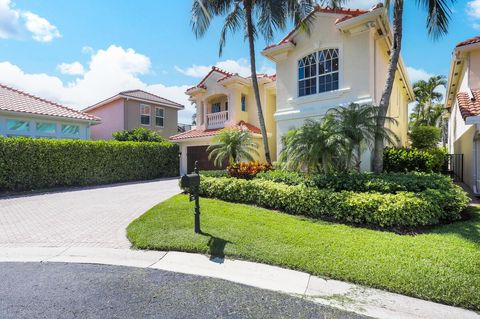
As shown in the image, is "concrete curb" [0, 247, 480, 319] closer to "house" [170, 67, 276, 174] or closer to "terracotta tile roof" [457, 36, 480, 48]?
"house" [170, 67, 276, 174]

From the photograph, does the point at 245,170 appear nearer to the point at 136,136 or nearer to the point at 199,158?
the point at 199,158

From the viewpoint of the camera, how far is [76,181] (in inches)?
603

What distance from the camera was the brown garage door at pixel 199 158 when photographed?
19547 millimetres

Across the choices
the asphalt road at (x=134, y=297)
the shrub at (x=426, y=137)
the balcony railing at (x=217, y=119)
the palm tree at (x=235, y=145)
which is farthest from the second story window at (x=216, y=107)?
the asphalt road at (x=134, y=297)

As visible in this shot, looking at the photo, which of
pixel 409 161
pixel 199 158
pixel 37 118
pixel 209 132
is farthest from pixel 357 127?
pixel 37 118

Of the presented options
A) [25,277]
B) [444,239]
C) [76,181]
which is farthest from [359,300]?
[76,181]

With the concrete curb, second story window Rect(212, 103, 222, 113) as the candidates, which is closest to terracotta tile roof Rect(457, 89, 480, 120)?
the concrete curb

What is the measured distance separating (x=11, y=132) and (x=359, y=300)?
817 inches

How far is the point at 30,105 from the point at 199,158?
1172cm

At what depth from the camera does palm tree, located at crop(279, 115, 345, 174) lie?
352 inches

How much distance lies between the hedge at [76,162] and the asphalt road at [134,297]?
1055cm

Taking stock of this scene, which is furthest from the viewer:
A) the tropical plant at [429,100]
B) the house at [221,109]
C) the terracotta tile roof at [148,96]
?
the tropical plant at [429,100]

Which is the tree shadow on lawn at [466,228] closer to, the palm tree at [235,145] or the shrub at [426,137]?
the palm tree at [235,145]

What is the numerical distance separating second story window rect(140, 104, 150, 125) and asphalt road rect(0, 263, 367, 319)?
22405mm
